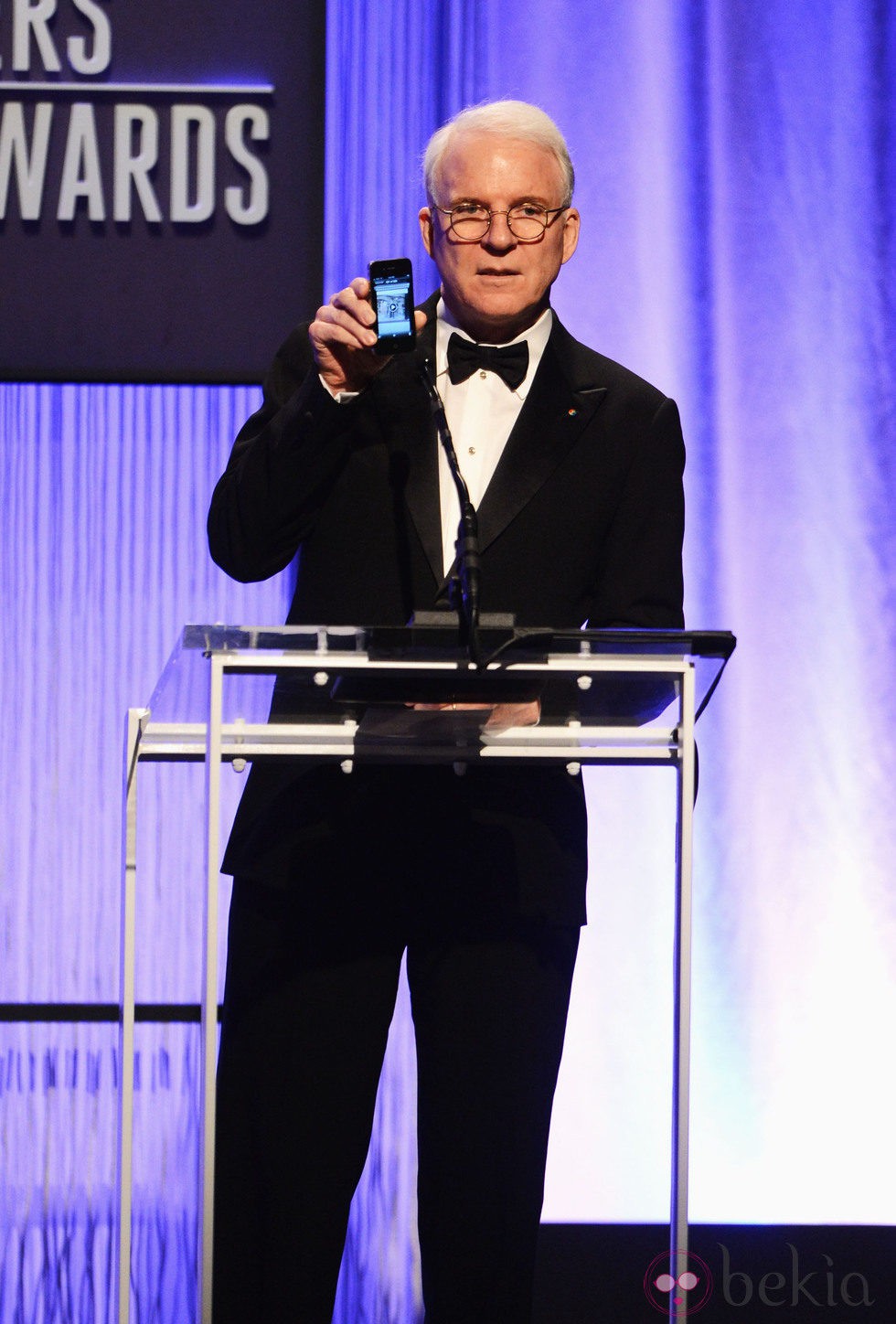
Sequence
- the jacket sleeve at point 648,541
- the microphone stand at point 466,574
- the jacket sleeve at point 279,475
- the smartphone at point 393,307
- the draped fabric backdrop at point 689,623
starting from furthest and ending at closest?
the draped fabric backdrop at point 689,623, the jacket sleeve at point 648,541, the jacket sleeve at point 279,475, the smartphone at point 393,307, the microphone stand at point 466,574

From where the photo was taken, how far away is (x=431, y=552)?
157 cm

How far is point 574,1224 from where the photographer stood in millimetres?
2695

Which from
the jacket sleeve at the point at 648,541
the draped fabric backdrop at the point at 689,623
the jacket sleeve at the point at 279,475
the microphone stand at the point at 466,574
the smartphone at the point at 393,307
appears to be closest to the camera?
the microphone stand at the point at 466,574

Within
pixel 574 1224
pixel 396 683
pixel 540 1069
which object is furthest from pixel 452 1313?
pixel 574 1224

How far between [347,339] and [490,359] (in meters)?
0.32

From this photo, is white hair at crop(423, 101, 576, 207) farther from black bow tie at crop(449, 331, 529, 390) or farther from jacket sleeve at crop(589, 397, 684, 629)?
jacket sleeve at crop(589, 397, 684, 629)

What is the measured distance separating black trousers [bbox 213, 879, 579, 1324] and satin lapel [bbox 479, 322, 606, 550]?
0.40 metres

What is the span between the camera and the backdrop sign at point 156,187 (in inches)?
109

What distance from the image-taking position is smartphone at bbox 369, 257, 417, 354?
1.34 metres

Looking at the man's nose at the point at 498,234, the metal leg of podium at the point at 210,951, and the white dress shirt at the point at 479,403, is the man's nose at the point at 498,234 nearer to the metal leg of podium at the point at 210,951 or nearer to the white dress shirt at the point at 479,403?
the white dress shirt at the point at 479,403

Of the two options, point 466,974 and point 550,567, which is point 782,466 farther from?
point 466,974

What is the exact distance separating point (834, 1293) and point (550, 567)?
1.68 metres

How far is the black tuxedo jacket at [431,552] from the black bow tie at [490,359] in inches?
1.0

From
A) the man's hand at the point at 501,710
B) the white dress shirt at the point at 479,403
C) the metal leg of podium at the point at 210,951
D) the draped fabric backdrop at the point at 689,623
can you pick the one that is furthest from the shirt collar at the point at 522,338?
the draped fabric backdrop at the point at 689,623
